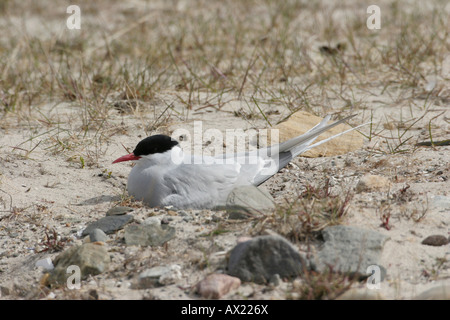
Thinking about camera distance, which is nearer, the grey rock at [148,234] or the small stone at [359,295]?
the small stone at [359,295]

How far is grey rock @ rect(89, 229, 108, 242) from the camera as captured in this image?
9.05 feet

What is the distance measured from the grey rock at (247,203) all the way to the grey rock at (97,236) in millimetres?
583

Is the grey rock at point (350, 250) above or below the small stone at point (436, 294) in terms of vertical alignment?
above

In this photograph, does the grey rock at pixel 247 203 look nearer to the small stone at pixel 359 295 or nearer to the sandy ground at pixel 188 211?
the sandy ground at pixel 188 211

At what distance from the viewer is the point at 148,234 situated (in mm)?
2746

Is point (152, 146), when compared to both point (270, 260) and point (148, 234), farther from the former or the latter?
point (270, 260)

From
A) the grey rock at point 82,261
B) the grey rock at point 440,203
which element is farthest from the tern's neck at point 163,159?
the grey rock at point 440,203

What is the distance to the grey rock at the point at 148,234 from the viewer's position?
8.87ft

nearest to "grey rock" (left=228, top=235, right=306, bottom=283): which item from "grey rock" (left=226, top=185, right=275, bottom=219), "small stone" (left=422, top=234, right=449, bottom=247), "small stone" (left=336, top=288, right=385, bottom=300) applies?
"small stone" (left=336, top=288, right=385, bottom=300)

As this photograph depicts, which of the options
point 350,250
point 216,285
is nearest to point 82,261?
point 216,285

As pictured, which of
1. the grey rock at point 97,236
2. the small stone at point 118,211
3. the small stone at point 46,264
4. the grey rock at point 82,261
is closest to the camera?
the grey rock at point 82,261

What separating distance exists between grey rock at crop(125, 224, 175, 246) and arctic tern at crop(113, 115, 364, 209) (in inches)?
11.9

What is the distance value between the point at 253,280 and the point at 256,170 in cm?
106

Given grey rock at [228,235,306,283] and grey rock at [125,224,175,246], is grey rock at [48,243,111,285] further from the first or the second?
grey rock at [228,235,306,283]
